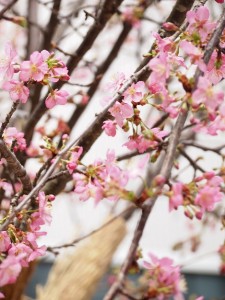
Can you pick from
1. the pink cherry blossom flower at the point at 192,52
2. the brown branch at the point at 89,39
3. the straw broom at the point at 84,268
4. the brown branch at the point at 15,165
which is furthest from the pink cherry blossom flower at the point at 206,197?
the straw broom at the point at 84,268

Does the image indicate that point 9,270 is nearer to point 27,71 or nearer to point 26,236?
point 26,236

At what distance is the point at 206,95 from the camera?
478 mm

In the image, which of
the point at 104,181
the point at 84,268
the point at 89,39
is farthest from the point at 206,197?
the point at 84,268

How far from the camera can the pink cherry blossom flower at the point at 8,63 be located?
61 cm

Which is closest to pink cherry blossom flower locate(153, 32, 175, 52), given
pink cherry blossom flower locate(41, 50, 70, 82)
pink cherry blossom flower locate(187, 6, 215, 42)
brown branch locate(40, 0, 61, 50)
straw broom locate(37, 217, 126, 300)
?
pink cherry blossom flower locate(187, 6, 215, 42)

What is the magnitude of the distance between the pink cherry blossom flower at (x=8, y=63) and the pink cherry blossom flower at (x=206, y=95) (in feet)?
0.84

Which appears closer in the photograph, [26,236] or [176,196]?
[176,196]

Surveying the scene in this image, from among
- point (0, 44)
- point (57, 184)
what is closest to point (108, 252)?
point (57, 184)

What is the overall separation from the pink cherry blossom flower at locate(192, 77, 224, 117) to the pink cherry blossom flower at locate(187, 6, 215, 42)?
103 millimetres

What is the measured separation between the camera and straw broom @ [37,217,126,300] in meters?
1.65

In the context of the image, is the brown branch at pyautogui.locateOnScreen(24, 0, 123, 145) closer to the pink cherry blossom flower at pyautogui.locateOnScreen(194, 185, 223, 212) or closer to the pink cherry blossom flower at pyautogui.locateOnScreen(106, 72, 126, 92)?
the pink cherry blossom flower at pyautogui.locateOnScreen(106, 72, 126, 92)

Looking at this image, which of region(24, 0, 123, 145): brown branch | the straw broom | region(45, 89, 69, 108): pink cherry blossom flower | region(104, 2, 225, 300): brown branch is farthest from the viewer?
the straw broom

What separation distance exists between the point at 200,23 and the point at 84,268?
1368 mm

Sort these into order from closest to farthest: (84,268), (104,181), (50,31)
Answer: (104,181) < (50,31) < (84,268)
